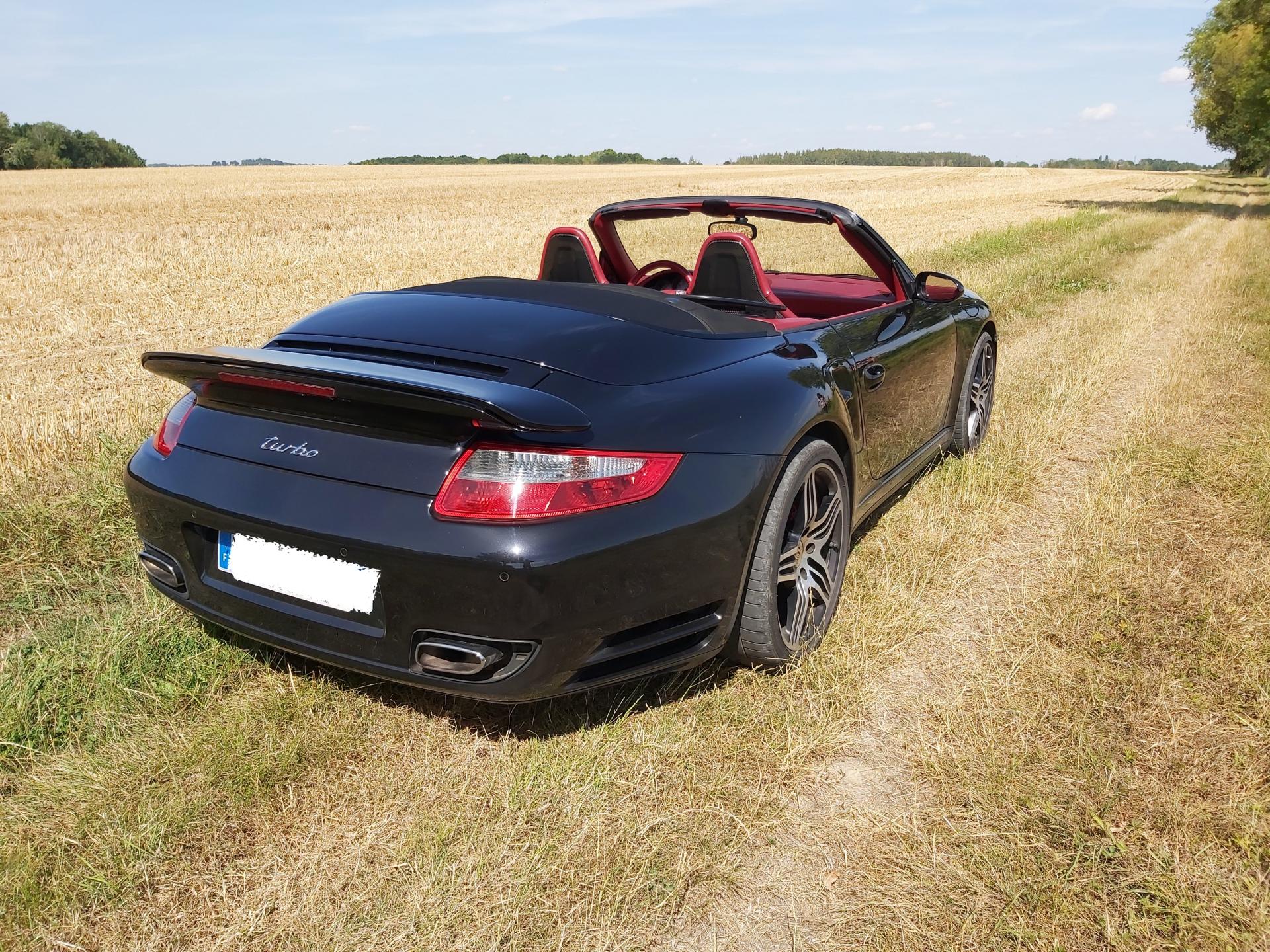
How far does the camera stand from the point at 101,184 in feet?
120

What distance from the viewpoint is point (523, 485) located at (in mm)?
1974

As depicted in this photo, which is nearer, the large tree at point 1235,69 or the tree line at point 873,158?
the large tree at point 1235,69

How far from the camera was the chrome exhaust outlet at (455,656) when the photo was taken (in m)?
2.01

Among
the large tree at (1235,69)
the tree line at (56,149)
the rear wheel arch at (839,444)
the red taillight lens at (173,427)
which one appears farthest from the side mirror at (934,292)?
the tree line at (56,149)

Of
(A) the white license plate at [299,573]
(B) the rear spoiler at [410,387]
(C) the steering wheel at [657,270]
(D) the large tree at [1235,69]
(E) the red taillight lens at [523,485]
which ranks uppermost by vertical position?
(D) the large tree at [1235,69]

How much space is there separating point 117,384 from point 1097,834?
682cm

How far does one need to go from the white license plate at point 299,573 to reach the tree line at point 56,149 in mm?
77127

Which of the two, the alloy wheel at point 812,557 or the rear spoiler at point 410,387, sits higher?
the rear spoiler at point 410,387

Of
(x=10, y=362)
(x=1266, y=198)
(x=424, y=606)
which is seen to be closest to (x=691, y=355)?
(x=424, y=606)

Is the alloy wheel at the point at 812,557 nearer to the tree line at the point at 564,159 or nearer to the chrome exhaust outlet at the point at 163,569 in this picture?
the chrome exhaust outlet at the point at 163,569

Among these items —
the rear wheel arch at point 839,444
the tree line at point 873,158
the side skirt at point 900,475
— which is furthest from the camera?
the tree line at point 873,158

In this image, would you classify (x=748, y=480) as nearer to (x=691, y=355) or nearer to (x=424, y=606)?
(x=691, y=355)

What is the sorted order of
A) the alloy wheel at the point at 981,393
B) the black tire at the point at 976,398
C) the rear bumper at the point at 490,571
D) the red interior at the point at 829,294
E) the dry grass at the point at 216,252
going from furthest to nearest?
the dry grass at the point at 216,252
the alloy wheel at the point at 981,393
the black tire at the point at 976,398
the red interior at the point at 829,294
the rear bumper at the point at 490,571

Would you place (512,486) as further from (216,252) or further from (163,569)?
(216,252)
